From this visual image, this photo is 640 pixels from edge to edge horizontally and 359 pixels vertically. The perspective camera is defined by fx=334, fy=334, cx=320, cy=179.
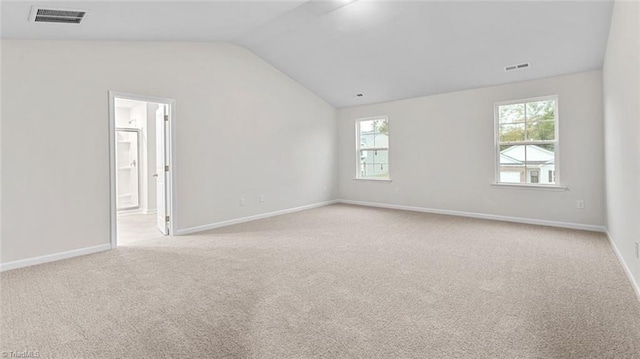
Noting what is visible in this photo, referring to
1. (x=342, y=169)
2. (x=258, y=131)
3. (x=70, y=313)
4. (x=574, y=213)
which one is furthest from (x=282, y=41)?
(x=574, y=213)

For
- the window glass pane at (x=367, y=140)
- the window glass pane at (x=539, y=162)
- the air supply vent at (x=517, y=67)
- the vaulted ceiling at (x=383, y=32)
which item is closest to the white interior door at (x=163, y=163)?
the vaulted ceiling at (x=383, y=32)

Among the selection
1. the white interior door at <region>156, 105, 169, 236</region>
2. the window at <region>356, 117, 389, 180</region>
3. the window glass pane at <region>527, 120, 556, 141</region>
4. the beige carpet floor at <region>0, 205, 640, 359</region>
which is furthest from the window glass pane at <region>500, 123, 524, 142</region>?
the white interior door at <region>156, 105, 169, 236</region>

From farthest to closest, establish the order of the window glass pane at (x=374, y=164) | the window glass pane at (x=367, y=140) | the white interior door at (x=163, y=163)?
1. the window glass pane at (x=367, y=140)
2. the window glass pane at (x=374, y=164)
3. the white interior door at (x=163, y=163)

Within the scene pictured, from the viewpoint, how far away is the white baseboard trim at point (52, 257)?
3.40 metres

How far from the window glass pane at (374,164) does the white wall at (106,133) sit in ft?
3.93

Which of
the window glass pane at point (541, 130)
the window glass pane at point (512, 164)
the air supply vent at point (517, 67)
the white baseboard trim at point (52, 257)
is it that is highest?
the air supply vent at point (517, 67)

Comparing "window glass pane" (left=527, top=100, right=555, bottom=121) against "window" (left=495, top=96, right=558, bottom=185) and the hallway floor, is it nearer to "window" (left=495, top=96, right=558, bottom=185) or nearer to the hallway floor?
"window" (left=495, top=96, right=558, bottom=185)

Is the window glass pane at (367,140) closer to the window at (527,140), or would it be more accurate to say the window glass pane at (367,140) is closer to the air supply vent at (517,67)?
the window at (527,140)

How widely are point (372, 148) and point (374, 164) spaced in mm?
365

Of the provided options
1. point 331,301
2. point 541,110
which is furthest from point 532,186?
point 331,301

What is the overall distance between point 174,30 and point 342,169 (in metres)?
4.82

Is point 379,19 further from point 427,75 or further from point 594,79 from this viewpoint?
point 594,79

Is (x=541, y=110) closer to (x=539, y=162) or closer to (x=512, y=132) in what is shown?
(x=512, y=132)

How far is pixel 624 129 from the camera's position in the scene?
119 inches
